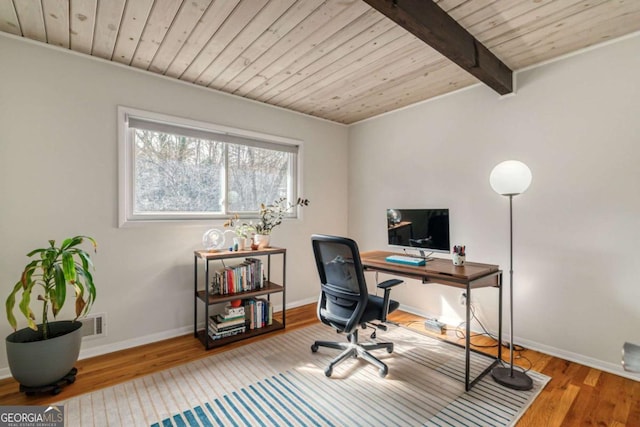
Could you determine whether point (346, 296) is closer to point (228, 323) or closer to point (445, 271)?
point (445, 271)

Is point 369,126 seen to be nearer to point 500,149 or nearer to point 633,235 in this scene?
point 500,149

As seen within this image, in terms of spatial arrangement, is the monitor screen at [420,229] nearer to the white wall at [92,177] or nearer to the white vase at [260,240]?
the white vase at [260,240]

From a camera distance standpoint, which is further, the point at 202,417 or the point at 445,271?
the point at 445,271

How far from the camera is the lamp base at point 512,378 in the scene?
196 cm

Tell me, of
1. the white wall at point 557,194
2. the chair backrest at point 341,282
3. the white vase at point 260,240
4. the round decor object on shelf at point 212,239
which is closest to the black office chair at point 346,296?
the chair backrest at point 341,282

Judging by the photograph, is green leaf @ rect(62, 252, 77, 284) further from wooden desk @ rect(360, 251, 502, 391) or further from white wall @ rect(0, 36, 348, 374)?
wooden desk @ rect(360, 251, 502, 391)

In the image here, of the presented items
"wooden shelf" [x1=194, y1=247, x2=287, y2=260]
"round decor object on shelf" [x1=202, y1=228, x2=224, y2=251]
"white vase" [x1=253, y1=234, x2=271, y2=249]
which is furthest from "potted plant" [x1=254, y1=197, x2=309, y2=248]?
"round decor object on shelf" [x1=202, y1=228, x2=224, y2=251]

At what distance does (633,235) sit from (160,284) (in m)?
3.79

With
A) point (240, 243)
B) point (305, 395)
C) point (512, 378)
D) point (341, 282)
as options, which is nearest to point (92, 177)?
point (240, 243)

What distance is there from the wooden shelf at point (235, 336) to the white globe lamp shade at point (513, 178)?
2356 millimetres

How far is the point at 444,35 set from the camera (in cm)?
180

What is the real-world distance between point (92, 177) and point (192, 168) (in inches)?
32.1

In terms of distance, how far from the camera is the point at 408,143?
11.4 ft

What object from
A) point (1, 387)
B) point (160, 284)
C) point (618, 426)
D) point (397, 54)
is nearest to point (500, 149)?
point (397, 54)
